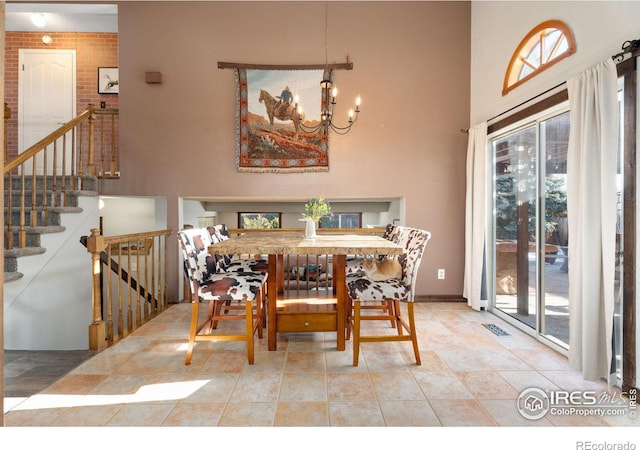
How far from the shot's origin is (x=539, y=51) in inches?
111

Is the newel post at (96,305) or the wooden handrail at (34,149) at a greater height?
the wooden handrail at (34,149)

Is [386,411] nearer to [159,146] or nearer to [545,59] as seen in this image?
[545,59]

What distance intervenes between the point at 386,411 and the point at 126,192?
360 cm

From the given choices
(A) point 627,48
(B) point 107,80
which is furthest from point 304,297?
(B) point 107,80

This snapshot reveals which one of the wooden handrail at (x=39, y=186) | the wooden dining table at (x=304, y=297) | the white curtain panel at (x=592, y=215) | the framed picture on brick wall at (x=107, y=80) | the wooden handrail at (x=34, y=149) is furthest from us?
the framed picture on brick wall at (x=107, y=80)

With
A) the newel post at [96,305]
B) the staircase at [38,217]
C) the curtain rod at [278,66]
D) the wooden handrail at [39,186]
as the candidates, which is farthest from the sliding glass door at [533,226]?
the staircase at [38,217]

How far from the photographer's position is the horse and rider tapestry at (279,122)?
379cm

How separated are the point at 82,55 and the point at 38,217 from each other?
308 cm

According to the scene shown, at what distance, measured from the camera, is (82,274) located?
362cm

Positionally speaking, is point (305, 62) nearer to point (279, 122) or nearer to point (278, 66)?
point (278, 66)

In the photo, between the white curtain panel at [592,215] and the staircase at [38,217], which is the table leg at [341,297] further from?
the staircase at [38,217]

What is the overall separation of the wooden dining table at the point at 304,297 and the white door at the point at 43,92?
177 inches

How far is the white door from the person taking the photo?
4.98 metres

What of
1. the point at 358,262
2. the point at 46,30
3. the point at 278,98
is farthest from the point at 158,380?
the point at 46,30
